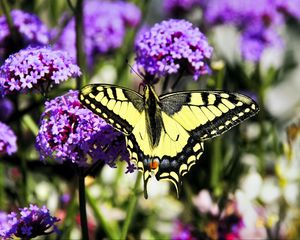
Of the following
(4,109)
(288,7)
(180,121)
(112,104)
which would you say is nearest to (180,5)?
(288,7)

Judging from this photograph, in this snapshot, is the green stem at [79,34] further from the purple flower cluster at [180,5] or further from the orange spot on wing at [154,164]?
the purple flower cluster at [180,5]

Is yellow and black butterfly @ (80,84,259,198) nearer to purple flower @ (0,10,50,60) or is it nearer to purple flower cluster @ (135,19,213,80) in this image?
purple flower cluster @ (135,19,213,80)

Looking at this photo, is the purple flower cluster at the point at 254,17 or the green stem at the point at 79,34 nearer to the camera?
the green stem at the point at 79,34

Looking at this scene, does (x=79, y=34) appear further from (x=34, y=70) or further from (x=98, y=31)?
(x=98, y=31)

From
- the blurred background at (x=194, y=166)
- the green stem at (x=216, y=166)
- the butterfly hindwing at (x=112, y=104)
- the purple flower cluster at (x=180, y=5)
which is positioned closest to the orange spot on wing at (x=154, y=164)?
the butterfly hindwing at (x=112, y=104)

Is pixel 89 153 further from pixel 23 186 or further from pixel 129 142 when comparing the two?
pixel 23 186

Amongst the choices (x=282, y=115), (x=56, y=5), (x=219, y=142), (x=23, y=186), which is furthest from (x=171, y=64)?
(x=282, y=115)

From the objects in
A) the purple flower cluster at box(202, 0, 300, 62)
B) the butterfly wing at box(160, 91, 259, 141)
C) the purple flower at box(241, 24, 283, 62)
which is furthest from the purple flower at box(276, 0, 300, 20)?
the butterfly wing at box(160, 91, 259, 141)
